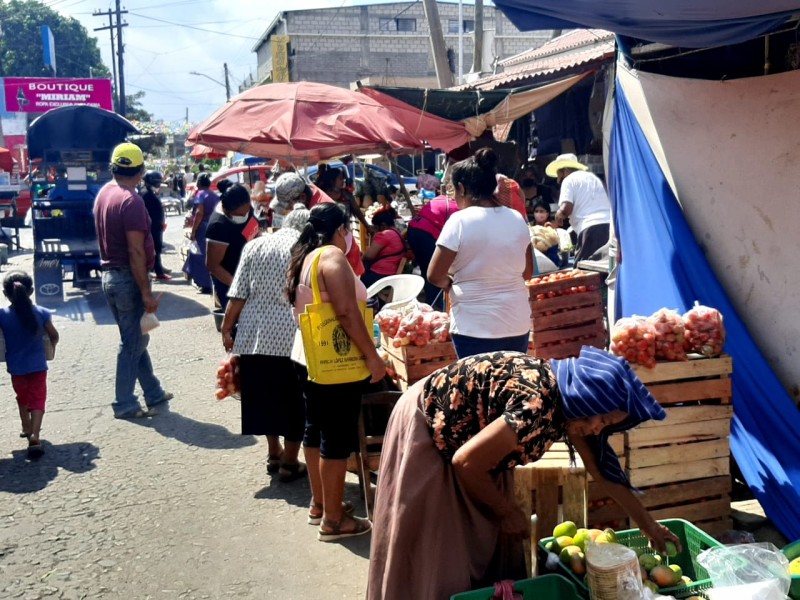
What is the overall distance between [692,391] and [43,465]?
446 centimetres

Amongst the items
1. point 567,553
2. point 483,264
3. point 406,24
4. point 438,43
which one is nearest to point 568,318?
point 483,264

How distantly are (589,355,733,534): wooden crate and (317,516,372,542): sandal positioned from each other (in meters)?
1.31

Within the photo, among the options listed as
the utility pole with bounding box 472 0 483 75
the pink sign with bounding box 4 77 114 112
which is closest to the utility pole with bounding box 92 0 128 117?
the pink sign with bounding box 4 77 114 112

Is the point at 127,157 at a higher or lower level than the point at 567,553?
higher

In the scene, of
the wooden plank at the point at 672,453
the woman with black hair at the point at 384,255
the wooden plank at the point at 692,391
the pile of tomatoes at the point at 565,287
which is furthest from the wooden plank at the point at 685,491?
the woman with black hair at the point at 384,255

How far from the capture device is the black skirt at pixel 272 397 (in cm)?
547

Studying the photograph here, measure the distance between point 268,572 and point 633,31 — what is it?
133 inches

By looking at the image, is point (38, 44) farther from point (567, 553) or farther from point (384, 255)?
point (567, 553)

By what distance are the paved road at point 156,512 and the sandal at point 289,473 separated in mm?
59

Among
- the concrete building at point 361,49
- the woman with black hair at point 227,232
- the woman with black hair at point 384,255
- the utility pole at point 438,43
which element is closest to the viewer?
the woman with black hair at point 227,232

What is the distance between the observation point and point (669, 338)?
4344 mm

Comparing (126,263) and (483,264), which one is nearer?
(483,264)

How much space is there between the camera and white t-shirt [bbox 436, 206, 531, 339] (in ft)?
14.9

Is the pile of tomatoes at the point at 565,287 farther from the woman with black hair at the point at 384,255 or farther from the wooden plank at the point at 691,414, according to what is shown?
the wooden plank at the point at 691,414
